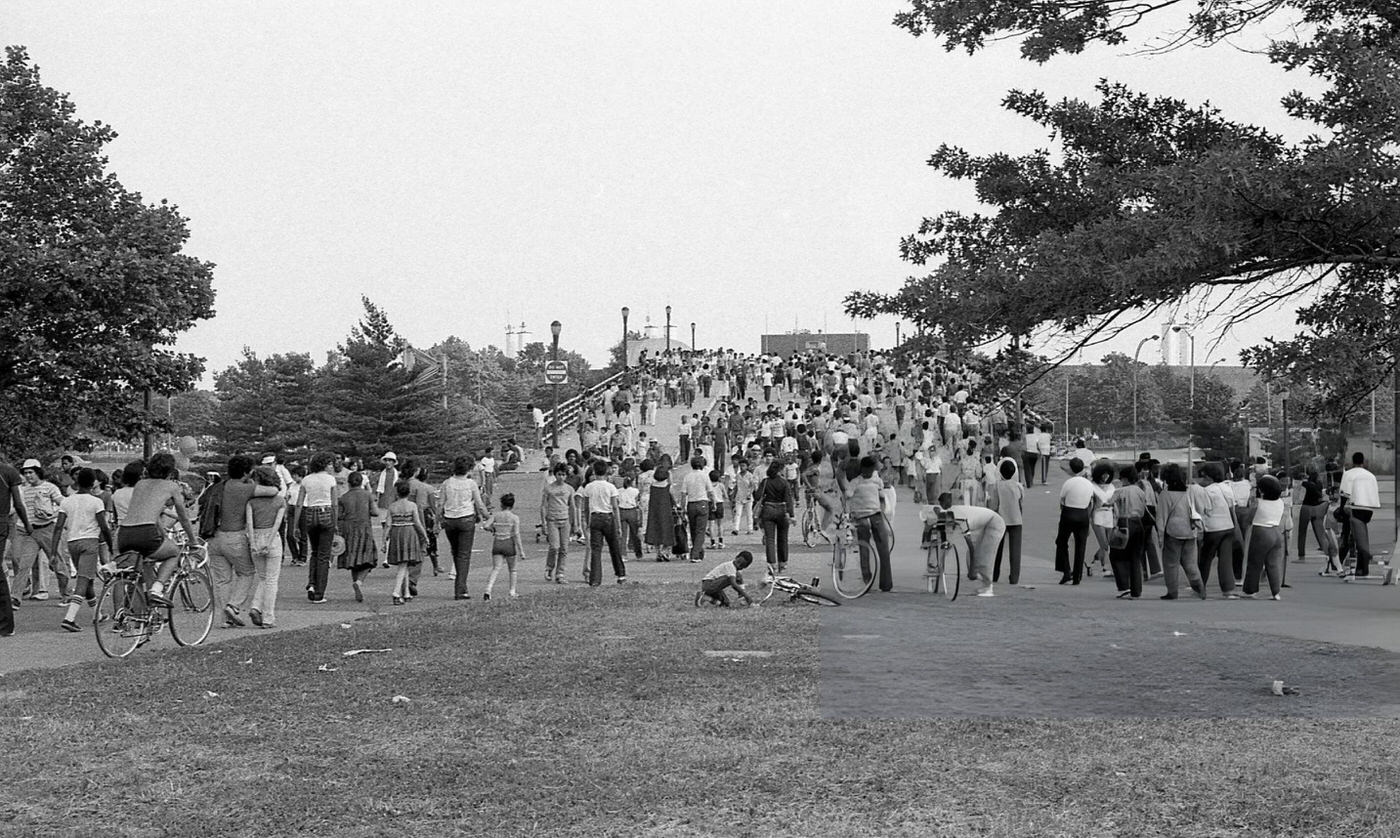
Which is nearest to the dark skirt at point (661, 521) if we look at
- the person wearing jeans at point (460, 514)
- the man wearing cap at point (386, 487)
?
the man wearing cap at point (386, 487)

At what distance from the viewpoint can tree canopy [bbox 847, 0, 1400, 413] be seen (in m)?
9.19

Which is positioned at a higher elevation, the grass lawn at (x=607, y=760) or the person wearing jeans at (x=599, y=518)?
the person wearing jeans at (x=599, y=518)

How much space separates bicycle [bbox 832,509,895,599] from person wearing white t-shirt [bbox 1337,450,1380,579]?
5649 millimetres

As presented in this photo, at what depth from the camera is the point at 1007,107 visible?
12.7 metres

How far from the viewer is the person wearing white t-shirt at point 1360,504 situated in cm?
1731

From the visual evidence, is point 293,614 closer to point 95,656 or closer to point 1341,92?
point 95,656

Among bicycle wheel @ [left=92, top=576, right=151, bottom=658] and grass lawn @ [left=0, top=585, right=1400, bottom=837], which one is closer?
grass lawn @ [left=0, top=585, right=1400, bottom=837]

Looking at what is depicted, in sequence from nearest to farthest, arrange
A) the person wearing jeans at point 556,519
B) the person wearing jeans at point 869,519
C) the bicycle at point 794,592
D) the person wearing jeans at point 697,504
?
1. the bicycle at point 794,592
2. the person wearing jeans at point 869,519
3. the person wearing jeans at point 556,519
4. the person wearing jeans at point 697,504

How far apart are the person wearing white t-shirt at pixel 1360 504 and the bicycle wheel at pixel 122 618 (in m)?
13.5

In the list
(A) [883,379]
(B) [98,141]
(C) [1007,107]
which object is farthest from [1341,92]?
(A) [883,379]

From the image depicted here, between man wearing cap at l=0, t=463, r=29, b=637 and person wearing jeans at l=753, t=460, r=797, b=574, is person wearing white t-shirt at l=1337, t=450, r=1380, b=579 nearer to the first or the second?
person wearing jeans at l=753, t=460, r=797, b=574

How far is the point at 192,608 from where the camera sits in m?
12.3

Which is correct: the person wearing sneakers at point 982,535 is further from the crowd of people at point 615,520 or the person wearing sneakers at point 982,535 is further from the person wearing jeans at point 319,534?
the person wearing jeans at point 319,534

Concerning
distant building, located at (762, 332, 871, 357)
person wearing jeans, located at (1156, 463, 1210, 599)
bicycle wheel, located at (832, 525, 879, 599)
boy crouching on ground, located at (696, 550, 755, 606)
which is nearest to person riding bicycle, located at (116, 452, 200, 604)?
boy crouching on ground, located at (696, 550, 755, 606)
